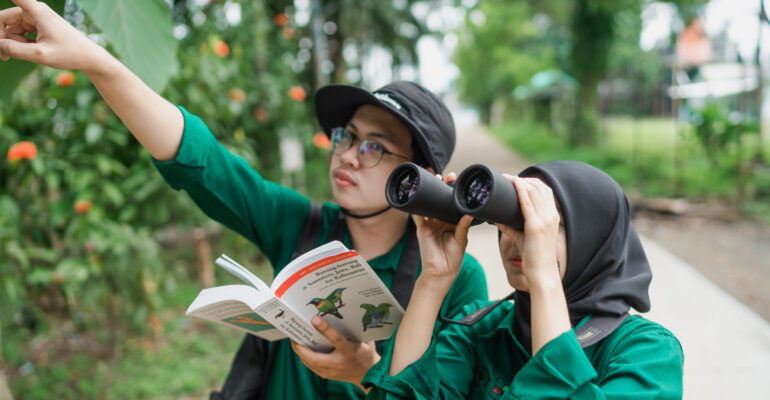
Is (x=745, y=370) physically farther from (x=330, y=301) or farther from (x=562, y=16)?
(x=562, y=16)

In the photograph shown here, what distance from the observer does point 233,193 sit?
57.2 inches

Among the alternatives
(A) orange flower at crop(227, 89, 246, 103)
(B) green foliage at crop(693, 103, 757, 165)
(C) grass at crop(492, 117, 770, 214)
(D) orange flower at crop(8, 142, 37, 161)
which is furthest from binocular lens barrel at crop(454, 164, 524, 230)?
(B) green foliage at crop(693, 103, 757, 165)

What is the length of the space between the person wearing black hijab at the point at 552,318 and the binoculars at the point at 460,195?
0.11ft

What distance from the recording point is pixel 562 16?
51.4 feet

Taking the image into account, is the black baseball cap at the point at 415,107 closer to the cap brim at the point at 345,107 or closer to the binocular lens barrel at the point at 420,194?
the cap brim at the point at 345,107

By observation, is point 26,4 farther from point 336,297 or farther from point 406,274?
point 406,274

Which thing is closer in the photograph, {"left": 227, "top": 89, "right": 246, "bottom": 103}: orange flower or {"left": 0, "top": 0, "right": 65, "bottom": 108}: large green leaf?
{"left": 0, "top": 0, "right": 65, "bottom": 108}: large green leaf

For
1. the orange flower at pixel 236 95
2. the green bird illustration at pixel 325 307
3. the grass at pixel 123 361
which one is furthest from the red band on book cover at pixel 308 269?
the orange flower at pixel 236 95

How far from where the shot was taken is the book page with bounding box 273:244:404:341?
44.0 inches

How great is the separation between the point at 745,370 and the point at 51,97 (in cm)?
415

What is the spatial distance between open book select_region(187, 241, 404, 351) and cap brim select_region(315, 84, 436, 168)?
422mm

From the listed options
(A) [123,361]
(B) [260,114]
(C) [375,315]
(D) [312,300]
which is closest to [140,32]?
(D) [312,300]

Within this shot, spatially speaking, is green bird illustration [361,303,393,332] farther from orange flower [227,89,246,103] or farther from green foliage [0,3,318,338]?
orange flower [227,89,246,103]

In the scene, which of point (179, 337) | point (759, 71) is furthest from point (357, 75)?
point (179, 337)
